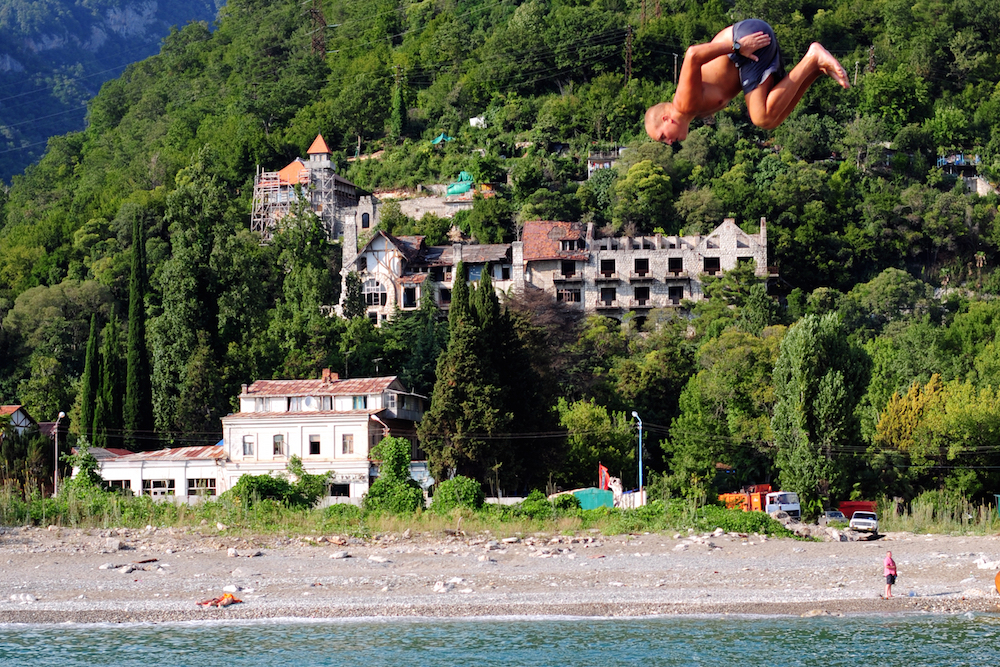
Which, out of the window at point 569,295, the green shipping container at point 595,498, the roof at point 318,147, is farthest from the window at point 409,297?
the green shipping container at point 595,498

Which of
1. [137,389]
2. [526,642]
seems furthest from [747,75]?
[137,389]

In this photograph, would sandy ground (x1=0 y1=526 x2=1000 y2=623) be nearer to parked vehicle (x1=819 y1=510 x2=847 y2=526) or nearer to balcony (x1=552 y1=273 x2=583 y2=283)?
parked vehicle (x1=819 y1=510 x2=847 y2=526)

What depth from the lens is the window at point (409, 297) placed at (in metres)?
91.7

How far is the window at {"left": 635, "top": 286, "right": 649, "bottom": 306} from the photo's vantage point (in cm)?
9038

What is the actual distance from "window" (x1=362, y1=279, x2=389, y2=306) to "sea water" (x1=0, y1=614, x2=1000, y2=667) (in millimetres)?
61104

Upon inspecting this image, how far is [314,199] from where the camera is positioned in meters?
111

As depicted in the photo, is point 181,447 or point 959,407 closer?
point 959,407

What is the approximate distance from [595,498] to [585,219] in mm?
55995

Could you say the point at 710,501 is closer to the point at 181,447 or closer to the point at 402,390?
the point at 402,390

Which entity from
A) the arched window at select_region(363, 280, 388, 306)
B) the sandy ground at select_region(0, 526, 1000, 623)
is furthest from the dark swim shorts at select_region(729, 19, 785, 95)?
the arched window at select_region(363, 280, 388, 306)

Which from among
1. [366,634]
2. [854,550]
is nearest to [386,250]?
[854,550]

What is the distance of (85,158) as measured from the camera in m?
156

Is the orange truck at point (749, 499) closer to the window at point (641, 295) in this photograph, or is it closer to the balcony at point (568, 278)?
the window at point (641, 295)

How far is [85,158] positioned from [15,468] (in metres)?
109
